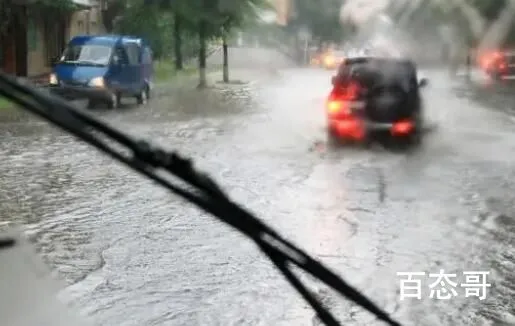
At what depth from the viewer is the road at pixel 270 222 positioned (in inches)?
218

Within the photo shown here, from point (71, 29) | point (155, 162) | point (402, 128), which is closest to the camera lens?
point (155, 162)

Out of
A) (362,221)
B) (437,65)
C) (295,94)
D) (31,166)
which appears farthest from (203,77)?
(362,221)

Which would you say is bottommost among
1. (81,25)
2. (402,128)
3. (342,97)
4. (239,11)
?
(402,128)

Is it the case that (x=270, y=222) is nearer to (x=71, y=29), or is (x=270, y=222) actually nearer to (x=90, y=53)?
(x=90, y=53)

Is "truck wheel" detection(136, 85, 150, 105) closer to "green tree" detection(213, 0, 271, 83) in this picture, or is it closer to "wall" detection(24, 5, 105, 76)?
"wall" detection(24, 5, 105, 76)

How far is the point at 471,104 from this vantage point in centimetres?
2291

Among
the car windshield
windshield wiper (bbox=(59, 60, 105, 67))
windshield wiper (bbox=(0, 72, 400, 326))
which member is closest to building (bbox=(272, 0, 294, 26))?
windshield wiper (bbox=(0, 72, 400, 326))

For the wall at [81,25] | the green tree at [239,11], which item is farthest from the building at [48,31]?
Answer: the green tree at [239,11]

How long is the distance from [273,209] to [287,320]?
3.70m

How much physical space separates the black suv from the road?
1.53 ft

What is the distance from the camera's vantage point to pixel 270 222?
516cm

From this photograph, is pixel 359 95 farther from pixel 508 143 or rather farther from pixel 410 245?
pixel 410 245

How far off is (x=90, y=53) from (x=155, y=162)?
2183 cm

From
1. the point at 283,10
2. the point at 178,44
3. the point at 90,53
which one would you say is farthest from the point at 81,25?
the point at 283,10
